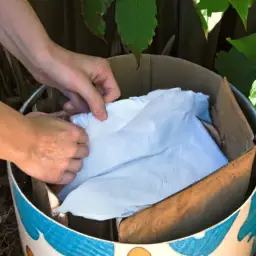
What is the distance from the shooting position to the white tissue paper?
0.60 meters

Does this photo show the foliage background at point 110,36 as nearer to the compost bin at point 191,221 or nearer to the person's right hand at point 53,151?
the compost bin at point 191,221

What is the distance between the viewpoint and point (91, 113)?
2.29 feet

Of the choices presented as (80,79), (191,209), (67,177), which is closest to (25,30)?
(80,79)

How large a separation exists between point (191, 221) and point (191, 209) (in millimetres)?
23

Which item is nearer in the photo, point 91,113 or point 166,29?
point 91,113

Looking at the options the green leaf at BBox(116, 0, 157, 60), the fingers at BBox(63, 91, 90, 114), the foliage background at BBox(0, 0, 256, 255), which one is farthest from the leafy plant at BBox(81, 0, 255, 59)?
the foliage background at BBox(0, 0, 256, 255)

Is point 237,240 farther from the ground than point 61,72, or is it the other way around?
point 61,72

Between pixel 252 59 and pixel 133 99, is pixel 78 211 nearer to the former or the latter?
pixel 133 99

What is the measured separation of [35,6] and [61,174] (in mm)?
422

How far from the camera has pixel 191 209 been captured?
→ 58cm

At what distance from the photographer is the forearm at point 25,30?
0.65 meters

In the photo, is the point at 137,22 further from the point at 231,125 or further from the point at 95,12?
the point at 231,125

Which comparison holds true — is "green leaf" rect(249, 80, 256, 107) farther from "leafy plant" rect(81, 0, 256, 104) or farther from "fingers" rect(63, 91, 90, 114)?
"fingers" rect(63, 91, 90, 114)

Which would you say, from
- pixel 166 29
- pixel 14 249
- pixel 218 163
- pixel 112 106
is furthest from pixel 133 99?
pixel 14 249
